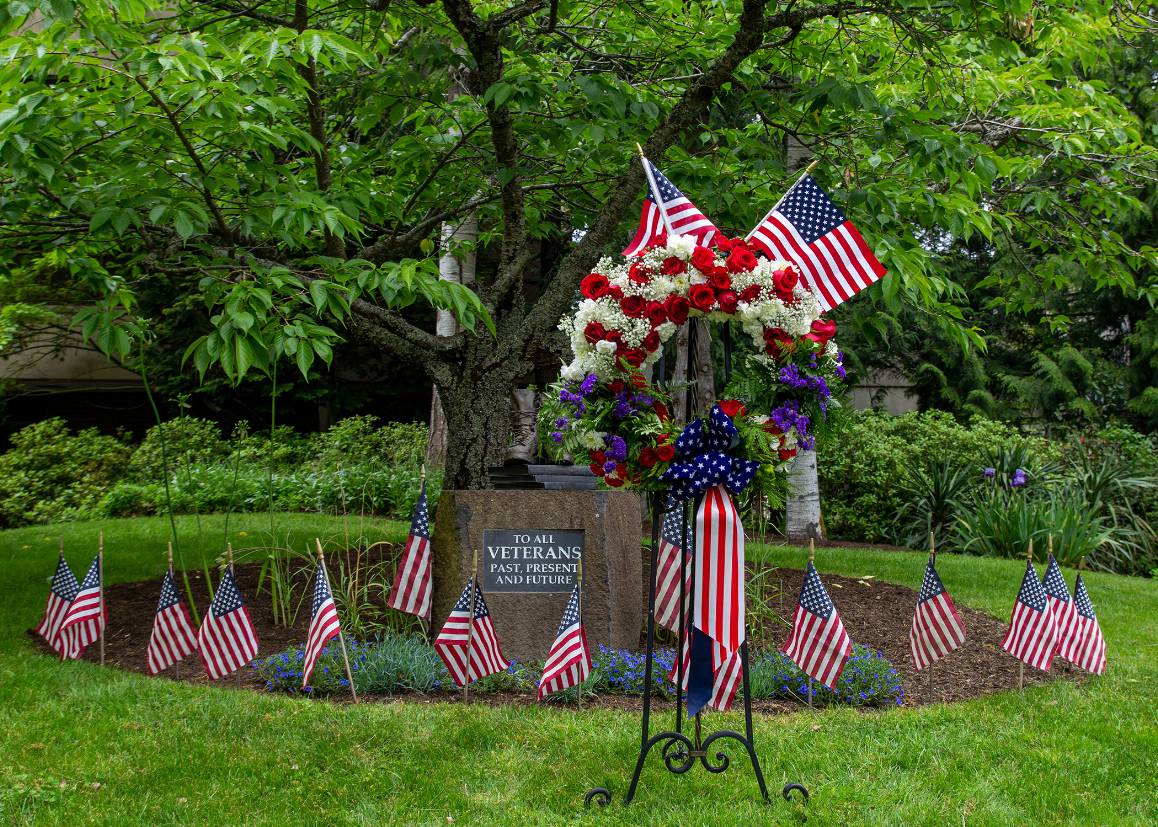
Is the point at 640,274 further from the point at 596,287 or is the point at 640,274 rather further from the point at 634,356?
the point at 634,356

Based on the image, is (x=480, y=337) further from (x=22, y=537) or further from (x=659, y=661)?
(x=22, y=537)

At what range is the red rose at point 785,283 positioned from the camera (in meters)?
4.06

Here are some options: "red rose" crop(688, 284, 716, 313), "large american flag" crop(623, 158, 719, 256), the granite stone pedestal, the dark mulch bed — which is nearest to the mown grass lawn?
the dark mulch bed

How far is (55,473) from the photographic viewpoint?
15.2 metres

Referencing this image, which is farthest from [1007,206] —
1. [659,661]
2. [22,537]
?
[22,537]

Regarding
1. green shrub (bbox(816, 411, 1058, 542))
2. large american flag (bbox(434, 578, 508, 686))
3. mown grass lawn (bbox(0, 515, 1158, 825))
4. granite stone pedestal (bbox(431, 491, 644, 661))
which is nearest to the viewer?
mown grass lawn (bbox(0, 515, 1158, 825))

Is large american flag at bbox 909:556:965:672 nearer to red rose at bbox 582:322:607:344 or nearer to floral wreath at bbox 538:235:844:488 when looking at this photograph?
floral wreath at bbox 538:235:844:488

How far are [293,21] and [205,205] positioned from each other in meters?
1.82

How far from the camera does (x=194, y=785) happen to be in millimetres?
4523

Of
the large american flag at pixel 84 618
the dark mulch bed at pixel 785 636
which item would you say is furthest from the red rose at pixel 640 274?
the large american flag at pixel 84 618

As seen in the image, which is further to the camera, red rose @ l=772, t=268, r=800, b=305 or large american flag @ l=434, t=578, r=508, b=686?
large american flag @ l=434, t=578, r=508, b=686

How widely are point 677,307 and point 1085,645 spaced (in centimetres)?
410

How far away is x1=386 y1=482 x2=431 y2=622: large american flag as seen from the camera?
20.3 feet

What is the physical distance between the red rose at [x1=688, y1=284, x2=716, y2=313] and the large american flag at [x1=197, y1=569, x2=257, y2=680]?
332 centimetres
